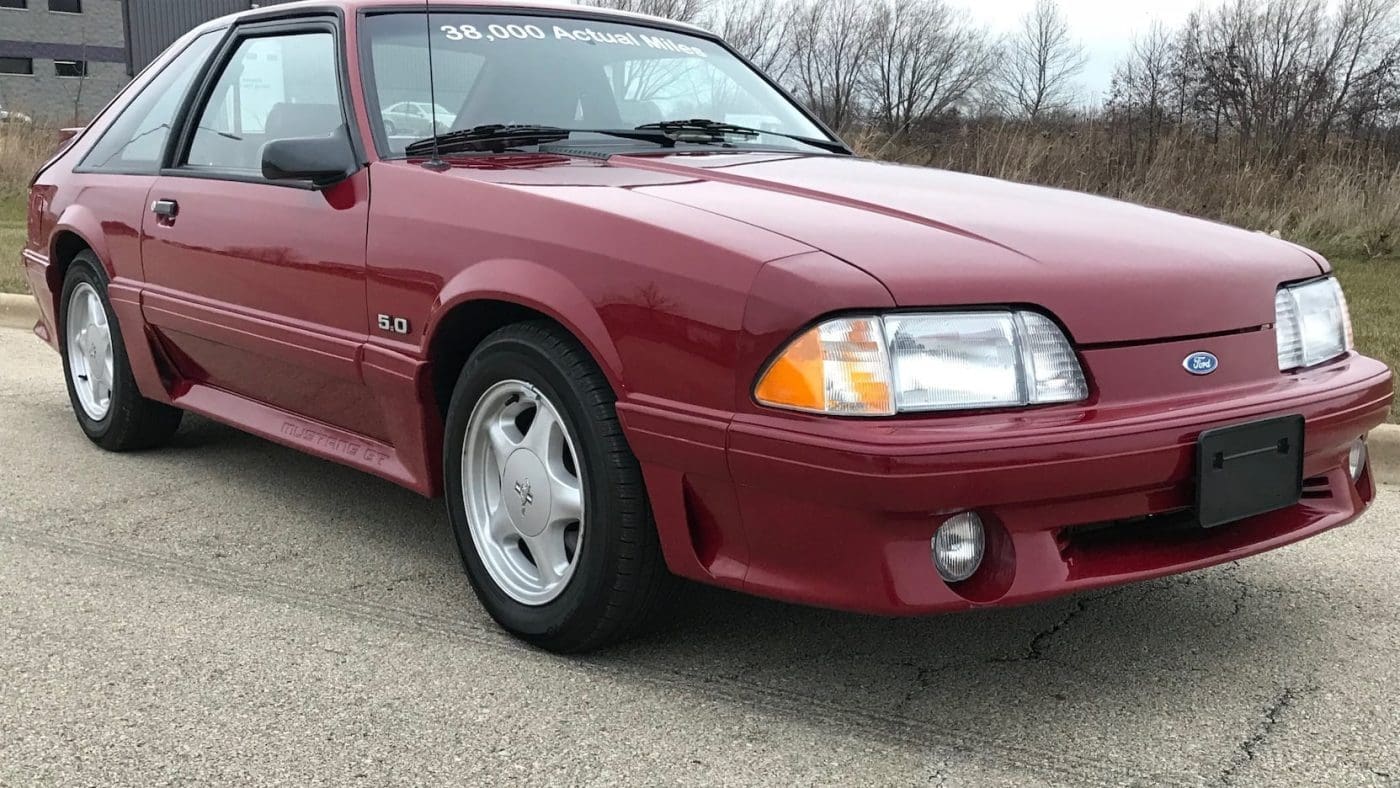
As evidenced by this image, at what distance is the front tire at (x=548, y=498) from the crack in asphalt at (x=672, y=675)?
9cm

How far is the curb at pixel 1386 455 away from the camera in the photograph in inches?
169

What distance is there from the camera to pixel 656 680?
2.63m

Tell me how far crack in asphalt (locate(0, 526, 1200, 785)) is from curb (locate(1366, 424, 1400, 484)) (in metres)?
1.87

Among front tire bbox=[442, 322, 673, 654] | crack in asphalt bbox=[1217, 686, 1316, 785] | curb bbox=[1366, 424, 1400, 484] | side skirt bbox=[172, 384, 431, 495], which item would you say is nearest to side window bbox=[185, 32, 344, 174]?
side skirt bbox=[172, 384, 431, 495]

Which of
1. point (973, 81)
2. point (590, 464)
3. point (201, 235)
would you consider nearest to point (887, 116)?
point (973, 81)

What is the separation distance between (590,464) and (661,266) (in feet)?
1.42

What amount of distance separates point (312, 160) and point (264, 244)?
42cm

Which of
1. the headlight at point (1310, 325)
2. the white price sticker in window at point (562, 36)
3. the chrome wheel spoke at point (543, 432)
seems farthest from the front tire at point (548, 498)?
the headlight at point (1310, 325)

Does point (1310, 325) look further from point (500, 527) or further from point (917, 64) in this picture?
point (917, 64)

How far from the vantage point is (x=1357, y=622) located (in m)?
3.00

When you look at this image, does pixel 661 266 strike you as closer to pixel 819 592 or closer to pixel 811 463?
pixel 811 463

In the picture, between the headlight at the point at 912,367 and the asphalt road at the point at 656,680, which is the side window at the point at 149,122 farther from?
the headlight at the point at 912,367

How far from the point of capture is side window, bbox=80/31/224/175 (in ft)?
13.8

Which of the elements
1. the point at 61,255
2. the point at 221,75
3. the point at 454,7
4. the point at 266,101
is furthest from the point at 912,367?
the point at 61,255
